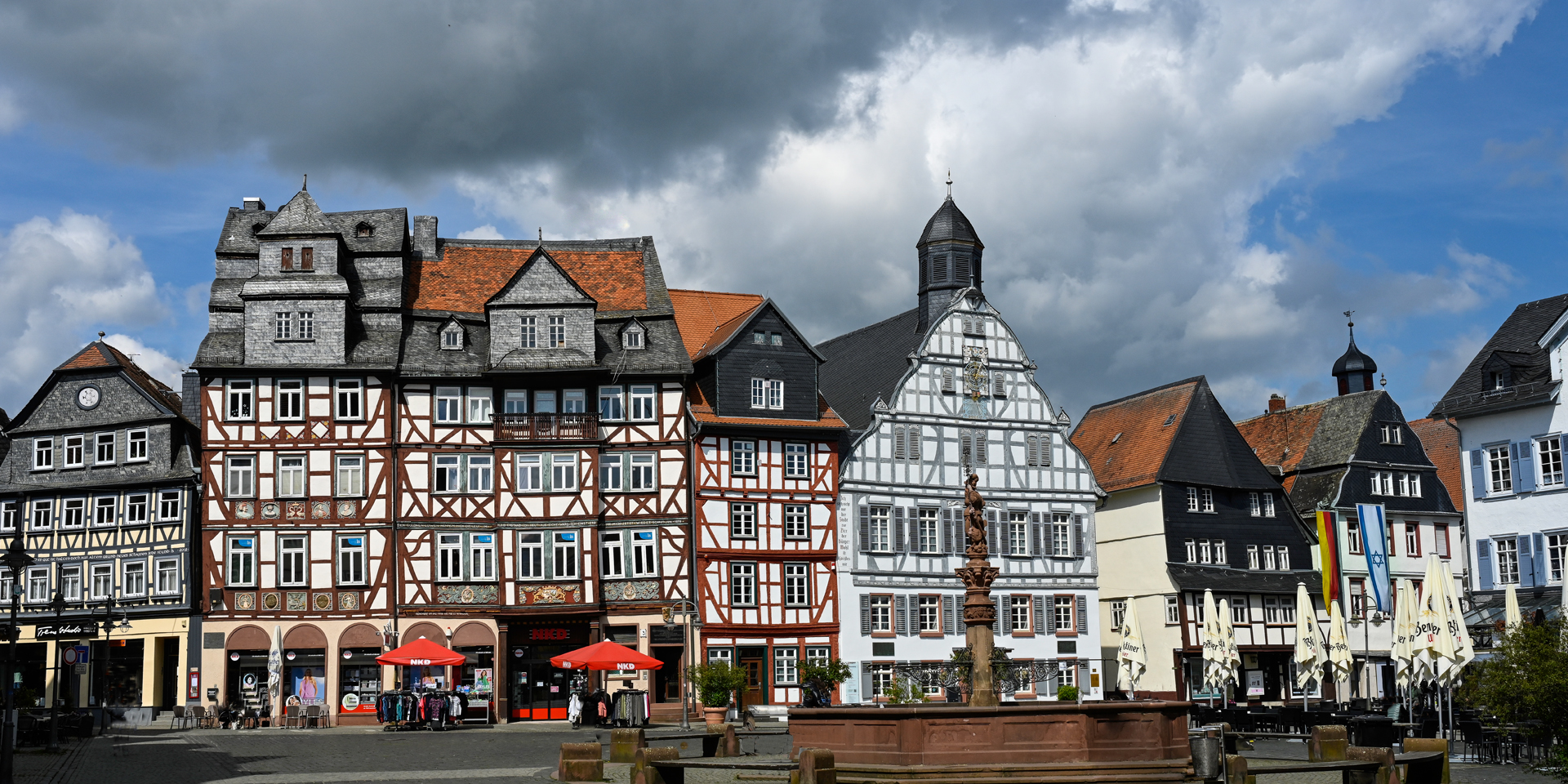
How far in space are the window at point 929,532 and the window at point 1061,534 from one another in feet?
13.9

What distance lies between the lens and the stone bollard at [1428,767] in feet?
77.0

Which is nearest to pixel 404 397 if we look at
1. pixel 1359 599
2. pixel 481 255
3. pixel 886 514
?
pixel 481 255

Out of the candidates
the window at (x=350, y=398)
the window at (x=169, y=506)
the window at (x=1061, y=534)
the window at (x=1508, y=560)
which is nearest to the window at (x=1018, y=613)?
the window at (x=1061, y=534)

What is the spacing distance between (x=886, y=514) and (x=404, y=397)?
1538 centimetres

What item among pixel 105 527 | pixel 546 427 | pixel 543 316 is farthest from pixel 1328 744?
pixel 105 527

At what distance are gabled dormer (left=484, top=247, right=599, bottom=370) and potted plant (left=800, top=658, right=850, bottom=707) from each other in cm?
1111

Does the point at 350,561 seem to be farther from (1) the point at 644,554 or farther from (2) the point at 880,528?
(2) the point at 880,528

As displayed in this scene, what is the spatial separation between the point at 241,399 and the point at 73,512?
24.2 ft

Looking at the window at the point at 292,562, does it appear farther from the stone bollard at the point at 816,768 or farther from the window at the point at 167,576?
the stone bollard at the point at 816,768

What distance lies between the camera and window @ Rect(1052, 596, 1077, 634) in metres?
54.9

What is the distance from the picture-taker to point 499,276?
2067 inches

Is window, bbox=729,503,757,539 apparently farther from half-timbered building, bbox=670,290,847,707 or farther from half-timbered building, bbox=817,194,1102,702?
half-timbered building, bbox=817,194,1102,702

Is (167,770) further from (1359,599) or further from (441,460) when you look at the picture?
(1359,599)

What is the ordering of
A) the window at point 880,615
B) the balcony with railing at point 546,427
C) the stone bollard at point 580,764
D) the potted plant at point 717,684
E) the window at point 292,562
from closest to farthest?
the stone bollard at point 580,764 < the potted plant at point 717,684 < the window at point 292,562 < the balcony with railing at point 546,427 < the window at point 880,615
